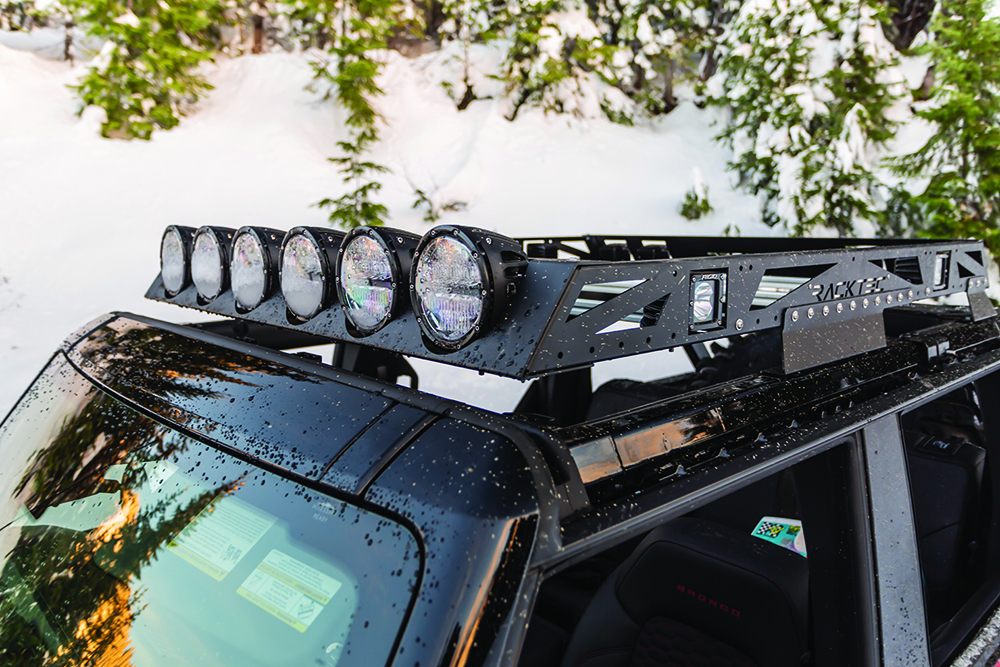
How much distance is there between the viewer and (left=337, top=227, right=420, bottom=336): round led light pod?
1.03m

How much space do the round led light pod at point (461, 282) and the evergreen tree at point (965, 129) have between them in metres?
10.3

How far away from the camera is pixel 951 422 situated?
2.66 metres

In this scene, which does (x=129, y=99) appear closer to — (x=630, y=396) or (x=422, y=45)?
(x=422, y=45)

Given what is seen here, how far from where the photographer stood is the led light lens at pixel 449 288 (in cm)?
89

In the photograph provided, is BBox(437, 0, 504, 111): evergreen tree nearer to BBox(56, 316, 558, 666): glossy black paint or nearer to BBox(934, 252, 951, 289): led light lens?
BBox(934, 252, 951, 289): led light lens

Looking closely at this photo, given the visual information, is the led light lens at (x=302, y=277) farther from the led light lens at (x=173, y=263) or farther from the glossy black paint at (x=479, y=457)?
the led light lens at (x=173, y=263)

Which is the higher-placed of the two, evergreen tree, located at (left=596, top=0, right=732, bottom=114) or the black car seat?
evergreen tree, located at (left=596, top=0, right=732, bottom=114)

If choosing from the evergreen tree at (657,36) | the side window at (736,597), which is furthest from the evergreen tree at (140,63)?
the side window at (736,597)

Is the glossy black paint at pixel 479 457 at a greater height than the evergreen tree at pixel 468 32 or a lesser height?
lesser

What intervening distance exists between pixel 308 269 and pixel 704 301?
28.6 inches

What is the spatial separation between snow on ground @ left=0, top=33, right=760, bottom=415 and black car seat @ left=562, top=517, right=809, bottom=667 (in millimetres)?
4571

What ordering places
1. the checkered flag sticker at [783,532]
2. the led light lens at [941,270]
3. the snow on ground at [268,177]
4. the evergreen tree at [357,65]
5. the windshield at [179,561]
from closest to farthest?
the windshield at [179,561] < the led light lens at [941,270] < the checkered flag sticker at [783,532] < the snow on ground at [268,177] < the evergreen tree at [357,65]

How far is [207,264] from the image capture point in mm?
1501

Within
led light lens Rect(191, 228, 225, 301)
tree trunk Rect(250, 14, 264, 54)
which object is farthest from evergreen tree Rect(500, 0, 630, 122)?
led light lens Rect(191, 228, 225, 301)
